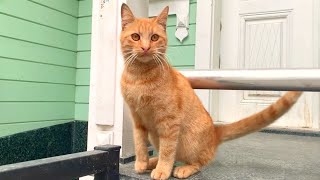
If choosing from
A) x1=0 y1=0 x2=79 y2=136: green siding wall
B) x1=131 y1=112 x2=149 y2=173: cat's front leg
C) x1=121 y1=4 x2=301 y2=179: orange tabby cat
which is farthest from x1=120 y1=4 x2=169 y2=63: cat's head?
x1=0 y1=0 x2=79 y2=136: green siding wall

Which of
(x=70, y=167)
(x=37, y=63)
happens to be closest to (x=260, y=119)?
(x=70, y=167)

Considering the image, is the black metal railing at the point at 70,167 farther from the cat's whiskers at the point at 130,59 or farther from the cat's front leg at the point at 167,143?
the cat's whiskers at the point at 130,59

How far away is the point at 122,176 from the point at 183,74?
0.32 m

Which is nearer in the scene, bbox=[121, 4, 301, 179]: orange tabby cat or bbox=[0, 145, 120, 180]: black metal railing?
bbox=[0, 145, 120, 180]: black metal railing

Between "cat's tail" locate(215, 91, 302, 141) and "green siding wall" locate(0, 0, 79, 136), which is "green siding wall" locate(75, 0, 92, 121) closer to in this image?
"green siding wall" locate(0, 0, 79, 136)

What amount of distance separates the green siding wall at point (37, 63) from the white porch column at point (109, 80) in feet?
3.32

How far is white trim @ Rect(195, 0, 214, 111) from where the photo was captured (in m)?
1.61

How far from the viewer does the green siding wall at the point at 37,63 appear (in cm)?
169

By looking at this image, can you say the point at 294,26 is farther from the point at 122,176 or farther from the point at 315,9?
the point at 122,176

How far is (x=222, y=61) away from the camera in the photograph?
1.69 m

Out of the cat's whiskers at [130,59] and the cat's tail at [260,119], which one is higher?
the cat's whiskers at [130,59]

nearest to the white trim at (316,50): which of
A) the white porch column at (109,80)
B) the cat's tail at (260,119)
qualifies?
the cat's tail at (260,119)

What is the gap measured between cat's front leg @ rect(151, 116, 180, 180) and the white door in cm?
102

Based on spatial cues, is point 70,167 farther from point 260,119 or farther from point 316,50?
point 316,50
